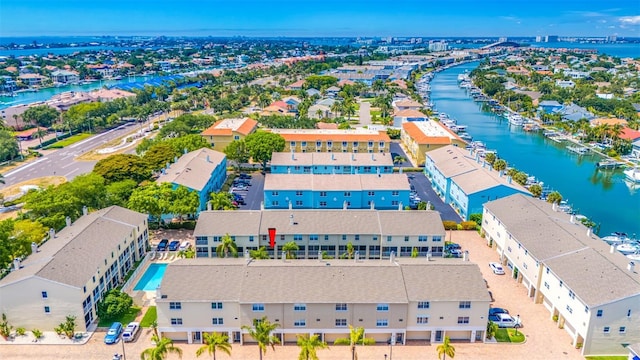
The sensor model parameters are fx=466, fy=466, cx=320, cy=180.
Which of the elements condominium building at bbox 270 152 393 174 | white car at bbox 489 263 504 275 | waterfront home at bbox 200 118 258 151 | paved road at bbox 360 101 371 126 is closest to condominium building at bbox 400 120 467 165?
condominium building at bbox 270 152 393 174

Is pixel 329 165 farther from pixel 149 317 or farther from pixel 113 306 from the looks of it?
pixel 113 306

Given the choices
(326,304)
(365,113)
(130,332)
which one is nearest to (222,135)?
(130,332)

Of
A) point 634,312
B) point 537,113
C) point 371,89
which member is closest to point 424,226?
point 634,312

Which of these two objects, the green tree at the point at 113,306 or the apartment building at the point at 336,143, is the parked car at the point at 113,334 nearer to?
the green tree at the point at 113,306

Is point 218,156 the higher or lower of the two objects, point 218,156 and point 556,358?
the higher

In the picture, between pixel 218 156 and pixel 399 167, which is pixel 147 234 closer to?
pixel 218 156

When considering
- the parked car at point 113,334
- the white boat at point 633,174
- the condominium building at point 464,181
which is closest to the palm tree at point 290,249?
the parked car at point 113,334

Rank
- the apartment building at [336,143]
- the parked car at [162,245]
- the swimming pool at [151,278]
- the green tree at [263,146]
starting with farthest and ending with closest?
the apartment building at [336,143] → the green tree at [263,146] → the parked car at [162,245] → the swimming pool at [151,278]
